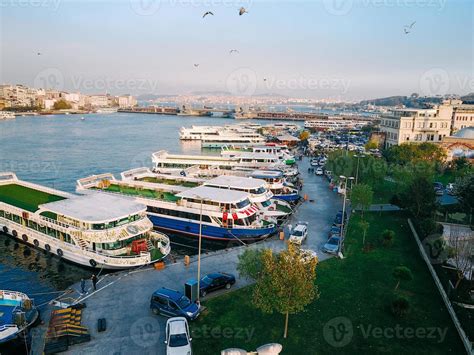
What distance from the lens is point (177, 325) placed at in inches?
541

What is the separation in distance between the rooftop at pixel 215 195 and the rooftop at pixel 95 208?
4.97m

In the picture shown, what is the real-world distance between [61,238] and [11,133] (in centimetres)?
9207

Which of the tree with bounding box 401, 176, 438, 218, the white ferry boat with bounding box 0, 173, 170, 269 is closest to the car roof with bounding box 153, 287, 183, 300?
the white ferry boat with bounding box 0, 173, 170, 269

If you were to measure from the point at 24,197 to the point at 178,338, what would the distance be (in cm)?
2172

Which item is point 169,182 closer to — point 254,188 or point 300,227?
point 254,188

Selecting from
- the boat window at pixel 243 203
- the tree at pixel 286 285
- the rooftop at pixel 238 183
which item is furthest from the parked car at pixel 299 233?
the tree at pixel 286 285

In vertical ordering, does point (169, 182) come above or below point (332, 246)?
above

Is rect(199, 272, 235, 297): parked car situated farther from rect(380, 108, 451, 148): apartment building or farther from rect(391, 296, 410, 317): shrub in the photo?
rect(380, 108, 451, 148): apartment building

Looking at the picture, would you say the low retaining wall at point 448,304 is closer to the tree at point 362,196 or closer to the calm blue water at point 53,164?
the tree at point 362,196

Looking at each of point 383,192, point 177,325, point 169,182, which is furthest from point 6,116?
point 177,325

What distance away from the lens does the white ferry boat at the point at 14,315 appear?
14.3 m

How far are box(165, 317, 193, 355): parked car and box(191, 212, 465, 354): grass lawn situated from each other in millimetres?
818

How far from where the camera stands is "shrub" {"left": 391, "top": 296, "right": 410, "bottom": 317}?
51.4 feet

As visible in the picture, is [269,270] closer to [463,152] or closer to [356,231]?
[356,231]
